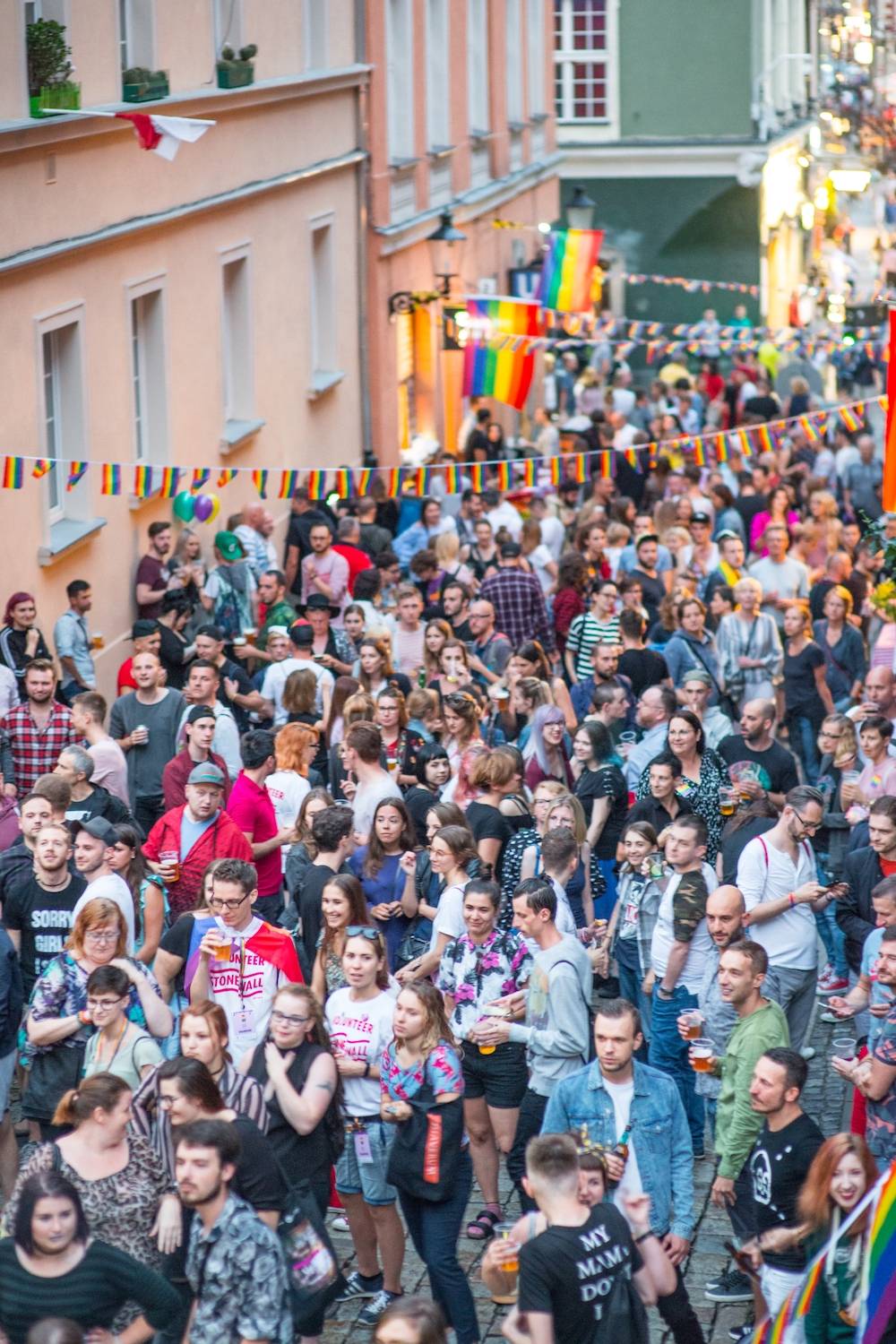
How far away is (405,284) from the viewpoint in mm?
24344

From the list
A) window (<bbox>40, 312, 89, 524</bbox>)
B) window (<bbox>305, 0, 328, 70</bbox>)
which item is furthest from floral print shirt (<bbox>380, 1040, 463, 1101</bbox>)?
window (<bbox>305, 0, 328, 70</bbox>)

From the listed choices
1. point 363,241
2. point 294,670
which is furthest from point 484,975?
point 363,241

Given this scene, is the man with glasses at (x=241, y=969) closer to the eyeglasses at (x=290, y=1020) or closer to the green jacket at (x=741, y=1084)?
the eyeglasses at (x=290, y=1020)

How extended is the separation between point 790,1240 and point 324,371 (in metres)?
16.3

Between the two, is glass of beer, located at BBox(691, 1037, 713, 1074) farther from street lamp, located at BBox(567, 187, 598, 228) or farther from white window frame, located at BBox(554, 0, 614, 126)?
white window frame, located at BBox(554, 0, 614, 126)

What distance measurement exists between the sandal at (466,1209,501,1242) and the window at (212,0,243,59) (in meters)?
12.2

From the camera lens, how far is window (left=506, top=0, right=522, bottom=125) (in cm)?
3027

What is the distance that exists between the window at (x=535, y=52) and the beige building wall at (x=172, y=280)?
10.3m

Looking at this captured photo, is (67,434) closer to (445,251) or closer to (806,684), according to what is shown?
(806,684)

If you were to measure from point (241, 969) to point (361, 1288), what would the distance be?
1.29 meters

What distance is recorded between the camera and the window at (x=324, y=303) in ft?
71.2

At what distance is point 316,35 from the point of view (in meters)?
21.2

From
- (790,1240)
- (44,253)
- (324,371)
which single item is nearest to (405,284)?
(324,371)

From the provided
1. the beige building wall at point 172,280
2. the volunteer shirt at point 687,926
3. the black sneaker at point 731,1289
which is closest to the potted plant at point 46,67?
the beige building wall at point 172,280
